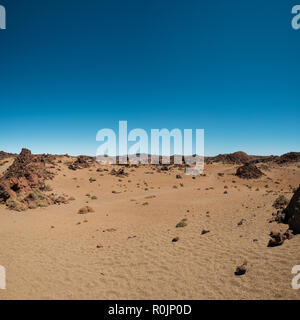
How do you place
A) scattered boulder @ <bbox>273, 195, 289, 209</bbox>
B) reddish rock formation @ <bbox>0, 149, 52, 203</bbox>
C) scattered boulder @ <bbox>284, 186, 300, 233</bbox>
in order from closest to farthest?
scattered boulder @ <bbox>284, 186, 300, 233</bbox> → scattered boulder @ <bbox>273, 195, 289, 209</bbox> → reddish rock formation @ <bbox>0, 149, 52, 203</bbox>

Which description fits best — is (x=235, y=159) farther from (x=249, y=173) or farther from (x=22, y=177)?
(x=22, y=177)

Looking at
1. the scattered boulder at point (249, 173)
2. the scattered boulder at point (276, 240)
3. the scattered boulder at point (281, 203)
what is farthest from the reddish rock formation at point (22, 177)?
the scattered boulder at point (249, 173)

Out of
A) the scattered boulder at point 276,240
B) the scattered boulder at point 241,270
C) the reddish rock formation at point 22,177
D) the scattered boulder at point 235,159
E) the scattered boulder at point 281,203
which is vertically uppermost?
the scattered boulder at point 235,159

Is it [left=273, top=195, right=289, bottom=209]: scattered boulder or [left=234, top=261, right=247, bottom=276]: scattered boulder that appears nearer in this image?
[left=234, top=261, right=247, bottom=276]: scattered boulder

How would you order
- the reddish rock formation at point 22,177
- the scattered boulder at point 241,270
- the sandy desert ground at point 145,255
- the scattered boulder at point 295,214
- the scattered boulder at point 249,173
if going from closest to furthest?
the sandy desert ground at point 145,255
the scattered boulder at point 241,270
the scattered boulder at point 295,214
the reddish rock formation at point 22,177
the scattered boulder at point 249,173

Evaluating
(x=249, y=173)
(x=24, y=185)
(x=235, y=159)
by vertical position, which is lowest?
(x=24, y=185)

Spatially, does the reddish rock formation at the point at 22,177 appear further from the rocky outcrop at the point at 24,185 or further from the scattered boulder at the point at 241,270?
the scattered boulder at the point at 241,270

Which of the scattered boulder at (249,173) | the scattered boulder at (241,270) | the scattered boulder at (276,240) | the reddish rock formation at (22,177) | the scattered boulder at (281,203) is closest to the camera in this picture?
the scattered boulder at (241,270)

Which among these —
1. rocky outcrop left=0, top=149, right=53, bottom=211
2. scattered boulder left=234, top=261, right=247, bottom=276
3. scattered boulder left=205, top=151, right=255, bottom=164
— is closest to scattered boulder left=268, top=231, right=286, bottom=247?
scattered boulder left=234, top=261, right=247, bottom=276

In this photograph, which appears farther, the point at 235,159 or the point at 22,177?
the point at 235,159

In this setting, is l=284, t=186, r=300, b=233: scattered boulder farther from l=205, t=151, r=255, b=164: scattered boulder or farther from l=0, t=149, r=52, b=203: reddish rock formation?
l=205, t=151, r=255, b=164: scattered boulder

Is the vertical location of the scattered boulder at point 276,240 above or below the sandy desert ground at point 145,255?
above

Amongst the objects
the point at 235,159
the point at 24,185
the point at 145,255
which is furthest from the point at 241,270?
the point at 235,159
